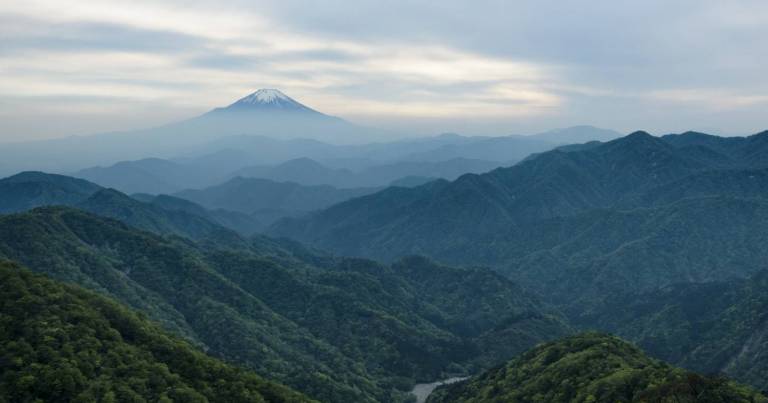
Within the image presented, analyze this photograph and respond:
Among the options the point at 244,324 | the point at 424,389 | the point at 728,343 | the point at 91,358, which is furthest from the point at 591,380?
the point at 728,343

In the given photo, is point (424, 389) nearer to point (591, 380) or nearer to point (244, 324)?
point (244, 324)

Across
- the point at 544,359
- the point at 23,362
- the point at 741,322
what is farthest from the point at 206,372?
the point at 741,322

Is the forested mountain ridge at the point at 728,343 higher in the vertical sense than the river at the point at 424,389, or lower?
higher

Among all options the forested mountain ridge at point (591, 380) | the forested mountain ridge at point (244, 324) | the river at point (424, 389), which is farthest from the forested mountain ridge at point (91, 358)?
the river at point (424, 389)

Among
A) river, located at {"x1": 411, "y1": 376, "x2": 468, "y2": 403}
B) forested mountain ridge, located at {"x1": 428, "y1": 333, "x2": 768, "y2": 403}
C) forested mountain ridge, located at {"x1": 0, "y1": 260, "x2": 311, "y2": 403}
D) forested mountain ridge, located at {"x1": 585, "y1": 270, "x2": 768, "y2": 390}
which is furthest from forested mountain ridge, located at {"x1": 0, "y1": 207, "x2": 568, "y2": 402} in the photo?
forested mountain ridge, located at {"x1": 0, "y1": 260, "x2": 311, "y2": 403}

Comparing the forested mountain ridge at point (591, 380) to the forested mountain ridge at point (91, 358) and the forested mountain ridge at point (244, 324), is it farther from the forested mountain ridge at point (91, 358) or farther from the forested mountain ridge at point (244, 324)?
the forested mountain ridge at point (91, 358)

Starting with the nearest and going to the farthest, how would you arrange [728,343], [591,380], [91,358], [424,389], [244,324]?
[91,358], [591,380], [244,324], [728,343], [424,389]
